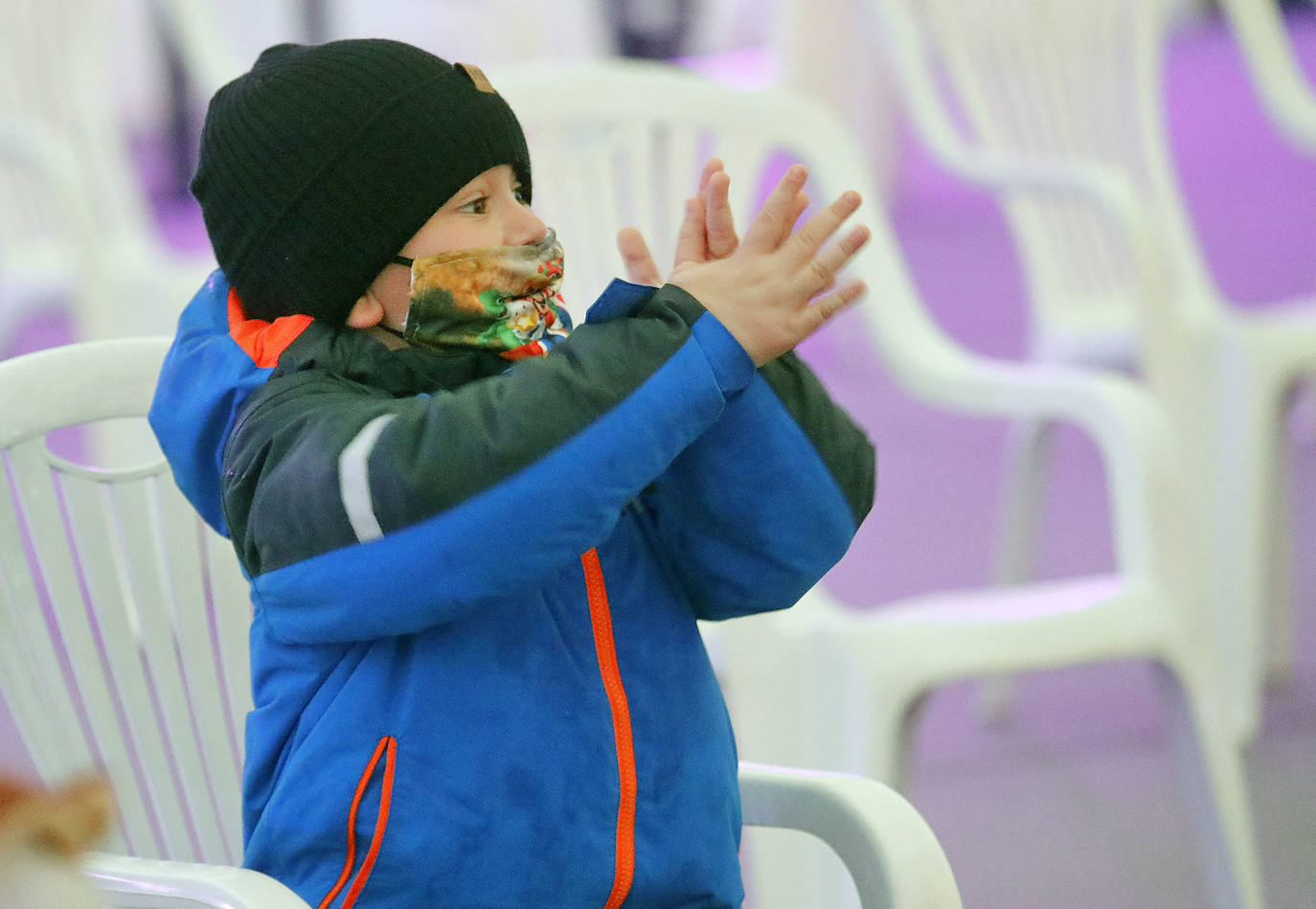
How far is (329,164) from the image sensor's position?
704mm

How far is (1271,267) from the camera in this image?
360 centimetres

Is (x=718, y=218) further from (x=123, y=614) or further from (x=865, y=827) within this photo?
(x=123, y=614)

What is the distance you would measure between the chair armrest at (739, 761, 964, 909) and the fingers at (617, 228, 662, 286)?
0.91ft

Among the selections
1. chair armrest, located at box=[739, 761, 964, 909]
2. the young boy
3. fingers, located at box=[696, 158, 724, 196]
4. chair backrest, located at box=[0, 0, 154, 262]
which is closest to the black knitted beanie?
the young boy

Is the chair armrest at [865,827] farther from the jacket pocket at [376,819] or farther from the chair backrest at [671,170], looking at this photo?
the chair backrest at [671,170]

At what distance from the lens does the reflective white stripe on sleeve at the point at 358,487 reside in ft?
2.03

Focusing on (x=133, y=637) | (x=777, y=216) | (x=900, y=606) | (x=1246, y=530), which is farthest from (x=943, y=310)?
(x=777, y=216)

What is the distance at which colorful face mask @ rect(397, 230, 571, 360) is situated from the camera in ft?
2.39

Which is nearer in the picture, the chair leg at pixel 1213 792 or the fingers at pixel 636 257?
the fingers at pixel 636 257

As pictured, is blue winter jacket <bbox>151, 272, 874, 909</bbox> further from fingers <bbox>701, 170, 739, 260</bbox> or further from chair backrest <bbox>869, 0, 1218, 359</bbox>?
chair backrest <bbox>869, 0, 1218, 359</bbox>

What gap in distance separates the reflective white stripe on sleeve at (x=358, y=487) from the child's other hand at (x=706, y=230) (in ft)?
0.52

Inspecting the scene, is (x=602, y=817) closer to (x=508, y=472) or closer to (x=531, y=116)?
(x=508, y=472)

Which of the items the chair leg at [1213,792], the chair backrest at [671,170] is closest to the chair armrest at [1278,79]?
the chair backrest at [671,170]

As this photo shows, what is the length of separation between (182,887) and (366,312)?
0.27 meters
